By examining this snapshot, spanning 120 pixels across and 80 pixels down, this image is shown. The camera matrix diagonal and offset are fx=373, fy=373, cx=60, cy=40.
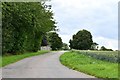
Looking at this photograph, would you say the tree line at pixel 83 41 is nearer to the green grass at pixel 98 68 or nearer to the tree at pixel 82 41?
the tree at pixel 82 41

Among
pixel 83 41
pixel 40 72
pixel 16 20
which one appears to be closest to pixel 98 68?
pixel 40 72

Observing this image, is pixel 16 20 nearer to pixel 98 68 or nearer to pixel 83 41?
pixel 98 68

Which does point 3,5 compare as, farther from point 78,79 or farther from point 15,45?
point 15,45

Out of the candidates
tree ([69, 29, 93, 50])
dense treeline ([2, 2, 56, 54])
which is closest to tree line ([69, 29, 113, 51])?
tree ([69, 29, 93, 50])

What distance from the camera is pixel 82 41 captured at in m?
133

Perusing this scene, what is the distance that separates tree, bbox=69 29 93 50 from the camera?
129387 mm

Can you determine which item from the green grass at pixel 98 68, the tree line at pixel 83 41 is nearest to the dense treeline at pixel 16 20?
the green grass at pixel 98 68

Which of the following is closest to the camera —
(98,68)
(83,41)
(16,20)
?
(98,68)

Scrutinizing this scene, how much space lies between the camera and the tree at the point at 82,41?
129387mm

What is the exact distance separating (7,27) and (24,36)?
13.6 meters

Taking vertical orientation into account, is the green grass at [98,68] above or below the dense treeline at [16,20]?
below

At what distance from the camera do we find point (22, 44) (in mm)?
56000

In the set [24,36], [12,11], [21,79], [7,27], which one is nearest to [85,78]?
[21,79]

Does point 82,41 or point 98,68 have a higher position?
point 82,41
